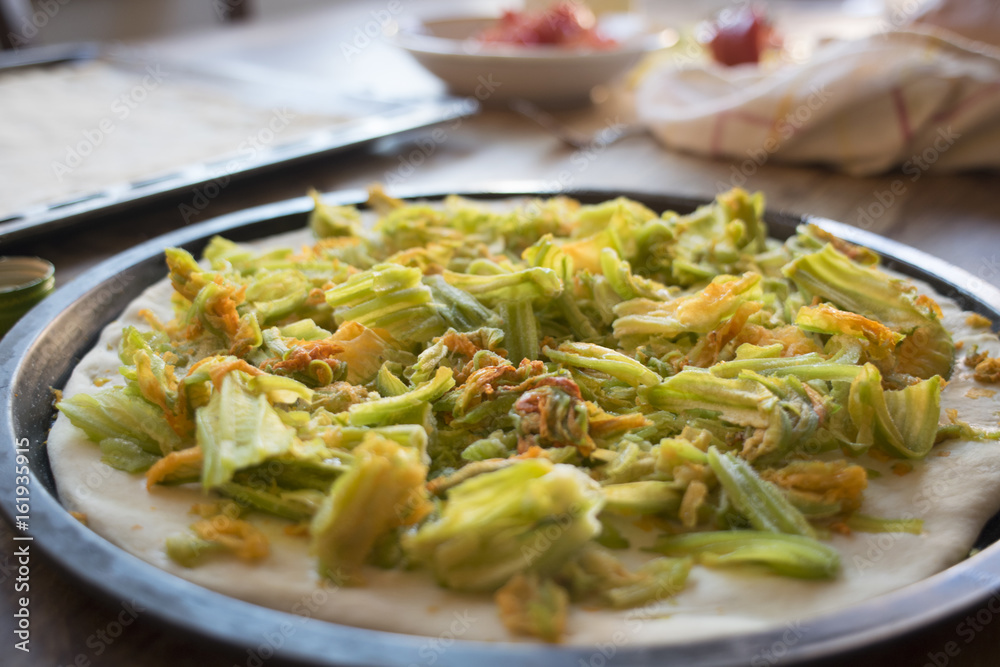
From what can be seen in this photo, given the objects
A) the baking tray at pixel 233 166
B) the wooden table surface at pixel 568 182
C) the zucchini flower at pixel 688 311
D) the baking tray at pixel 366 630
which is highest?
the baking tray at pixel 366 630

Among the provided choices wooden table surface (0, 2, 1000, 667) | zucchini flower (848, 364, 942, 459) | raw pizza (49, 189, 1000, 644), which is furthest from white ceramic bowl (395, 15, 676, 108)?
zucchini flower (848, 364, 942, 459)

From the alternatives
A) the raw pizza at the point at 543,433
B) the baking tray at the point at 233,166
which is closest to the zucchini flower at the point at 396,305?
the raw pizza at the point at 543,433

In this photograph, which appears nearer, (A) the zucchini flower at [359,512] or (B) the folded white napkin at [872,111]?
(A) the zucchini flower at [359,512]

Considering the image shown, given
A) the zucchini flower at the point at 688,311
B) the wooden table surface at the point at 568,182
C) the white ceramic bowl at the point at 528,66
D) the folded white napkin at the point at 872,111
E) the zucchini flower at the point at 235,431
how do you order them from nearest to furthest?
the zucchini flower at the point at 235,431 < the zucchini flower at the point at 688,311 < the wooden table surface at the point at 568,182 < the folded white napkin at the point at 872,111 < the white ceramic bowl at the point at 528,66

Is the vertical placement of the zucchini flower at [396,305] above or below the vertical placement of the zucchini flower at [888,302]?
above

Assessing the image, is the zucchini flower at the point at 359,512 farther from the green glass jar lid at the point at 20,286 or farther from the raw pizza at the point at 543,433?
the green glass jar lid at the point at 20,286

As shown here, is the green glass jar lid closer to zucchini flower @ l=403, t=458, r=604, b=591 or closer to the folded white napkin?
zucchini flower @ l=403, t=458, r=604, b=591

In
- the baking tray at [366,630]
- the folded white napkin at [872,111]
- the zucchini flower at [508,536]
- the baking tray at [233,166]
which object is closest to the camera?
the baking tray at [366,630]
